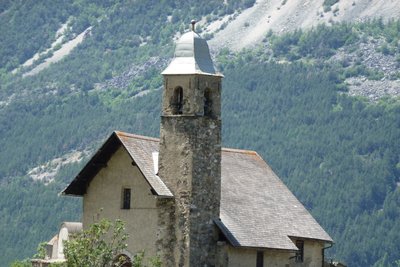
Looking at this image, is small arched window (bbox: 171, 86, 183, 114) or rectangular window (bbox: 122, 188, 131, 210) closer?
small arched window (bbox: 171, 86, 183, 114)

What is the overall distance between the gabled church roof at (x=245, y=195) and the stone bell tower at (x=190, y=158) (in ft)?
2.42

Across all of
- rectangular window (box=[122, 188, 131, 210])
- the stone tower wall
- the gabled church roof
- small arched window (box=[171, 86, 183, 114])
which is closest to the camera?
the stone tower wall

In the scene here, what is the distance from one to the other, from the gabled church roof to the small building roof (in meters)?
3.98

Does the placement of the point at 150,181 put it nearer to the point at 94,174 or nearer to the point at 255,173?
the point at 94,174

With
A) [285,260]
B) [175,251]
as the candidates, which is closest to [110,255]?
[175,251]

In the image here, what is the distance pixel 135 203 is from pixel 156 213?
5.20 feet

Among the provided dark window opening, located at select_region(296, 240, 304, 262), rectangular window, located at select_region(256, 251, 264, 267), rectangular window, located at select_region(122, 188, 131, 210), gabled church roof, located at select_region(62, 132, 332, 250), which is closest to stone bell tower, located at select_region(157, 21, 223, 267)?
gabled church roof, located at select_region(62, 132, 332, 250)

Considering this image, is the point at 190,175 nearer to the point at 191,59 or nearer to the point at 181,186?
the point at 181,186

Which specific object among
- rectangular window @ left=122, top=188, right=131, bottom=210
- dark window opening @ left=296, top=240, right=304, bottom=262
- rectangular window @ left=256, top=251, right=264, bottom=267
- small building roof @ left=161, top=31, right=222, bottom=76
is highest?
small building roof @ left=161, top=31, right=222, bottom=76

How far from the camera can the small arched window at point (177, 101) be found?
303 ft

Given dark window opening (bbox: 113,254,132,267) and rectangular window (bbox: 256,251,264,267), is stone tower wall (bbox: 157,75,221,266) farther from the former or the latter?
rectangular window (bbox: 256,251,264,267)

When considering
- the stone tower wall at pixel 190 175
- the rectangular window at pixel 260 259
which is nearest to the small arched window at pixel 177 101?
the stone tower wall at pixel 190 175

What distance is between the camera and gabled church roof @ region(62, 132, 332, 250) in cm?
9312

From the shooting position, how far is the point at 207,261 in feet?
302
